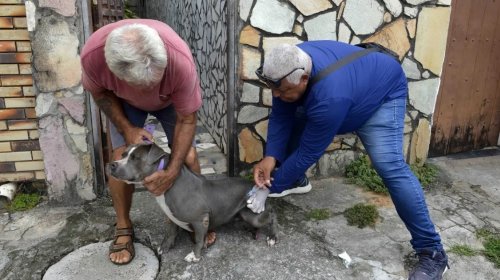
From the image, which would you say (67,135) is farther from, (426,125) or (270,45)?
(426,125)

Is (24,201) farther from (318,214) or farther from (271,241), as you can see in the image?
(318,214)

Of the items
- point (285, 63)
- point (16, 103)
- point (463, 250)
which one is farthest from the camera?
point (16, 103)

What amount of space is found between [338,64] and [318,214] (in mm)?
1482

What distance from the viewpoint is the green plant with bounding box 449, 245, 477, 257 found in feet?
10.6

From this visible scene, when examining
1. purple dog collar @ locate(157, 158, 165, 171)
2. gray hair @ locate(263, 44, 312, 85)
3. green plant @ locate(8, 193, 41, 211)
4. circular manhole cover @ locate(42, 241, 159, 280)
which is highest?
gray hair @ locate(263, 44, 312, 85)

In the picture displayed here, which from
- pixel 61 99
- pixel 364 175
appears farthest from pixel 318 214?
pixel 61 99

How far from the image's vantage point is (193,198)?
2.98 meters

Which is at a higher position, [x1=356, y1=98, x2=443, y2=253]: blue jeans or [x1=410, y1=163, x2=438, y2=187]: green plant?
[x1=356, y1=98, x2=443, y2=253]: blue jeans

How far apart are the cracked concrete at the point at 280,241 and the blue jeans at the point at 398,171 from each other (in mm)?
323

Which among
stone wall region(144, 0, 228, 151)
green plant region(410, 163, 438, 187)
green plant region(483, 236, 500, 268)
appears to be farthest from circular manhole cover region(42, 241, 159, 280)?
green plant region(410, 163, 438, 187)

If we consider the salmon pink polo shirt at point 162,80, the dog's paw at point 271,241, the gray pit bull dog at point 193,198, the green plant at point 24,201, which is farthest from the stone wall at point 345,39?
the green plant at point 24,201

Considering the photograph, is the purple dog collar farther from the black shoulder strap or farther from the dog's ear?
the black shoulder strap

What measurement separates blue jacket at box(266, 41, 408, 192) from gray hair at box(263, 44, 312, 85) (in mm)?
158

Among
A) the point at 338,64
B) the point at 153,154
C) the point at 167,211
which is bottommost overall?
the point at 167,211
